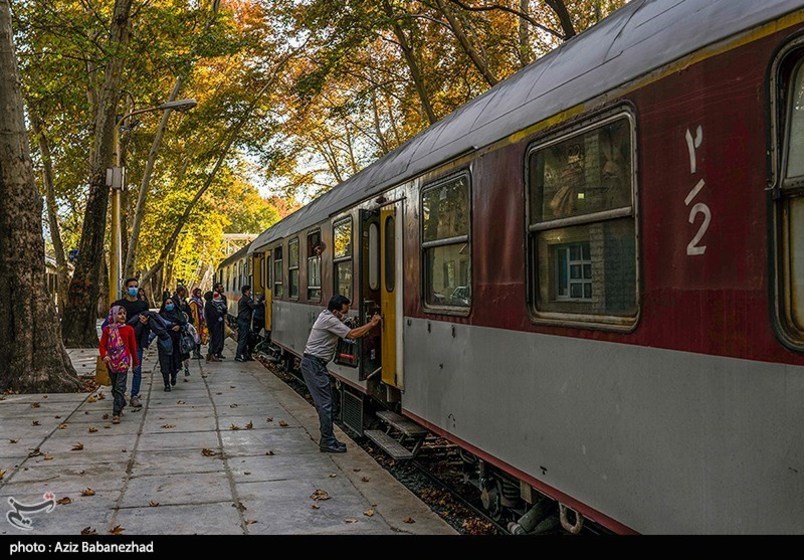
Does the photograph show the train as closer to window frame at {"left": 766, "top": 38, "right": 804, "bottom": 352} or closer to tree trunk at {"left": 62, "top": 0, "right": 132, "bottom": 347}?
window frame at {"left": 766, "top": 38, "right": 804, "bottom": 352}

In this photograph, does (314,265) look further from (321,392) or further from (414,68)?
(414,68)

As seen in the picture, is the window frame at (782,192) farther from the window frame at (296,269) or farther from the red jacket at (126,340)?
the window frame at (296,269)

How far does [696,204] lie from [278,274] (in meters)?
15.0

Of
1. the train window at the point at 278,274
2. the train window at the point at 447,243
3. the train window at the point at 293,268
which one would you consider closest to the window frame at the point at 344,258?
the train window at the point at 447,243

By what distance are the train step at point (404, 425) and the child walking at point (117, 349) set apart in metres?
3.71

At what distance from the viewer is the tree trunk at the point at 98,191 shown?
19.0 metres

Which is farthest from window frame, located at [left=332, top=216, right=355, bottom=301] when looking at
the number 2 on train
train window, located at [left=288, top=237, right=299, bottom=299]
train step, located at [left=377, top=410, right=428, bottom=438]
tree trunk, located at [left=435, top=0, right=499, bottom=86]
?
the number 2 on train

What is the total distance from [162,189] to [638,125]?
38537 mm

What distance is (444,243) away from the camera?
21.7ft

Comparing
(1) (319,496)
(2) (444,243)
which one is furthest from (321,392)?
(2) (444,243)

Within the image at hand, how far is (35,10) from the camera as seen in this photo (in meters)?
16.9
